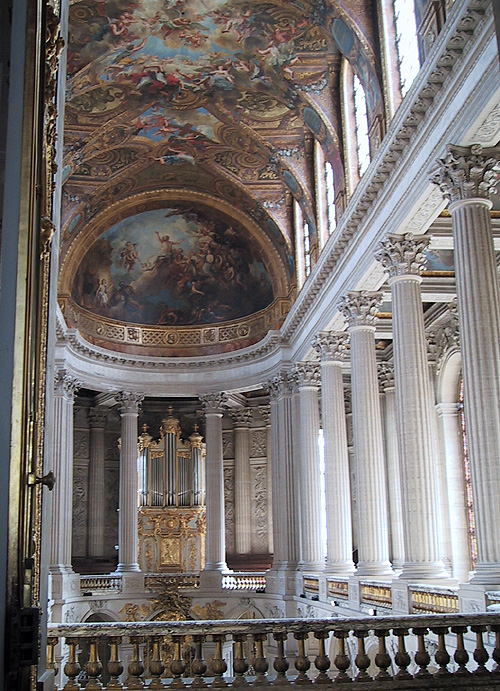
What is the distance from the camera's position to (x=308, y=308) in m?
25.5

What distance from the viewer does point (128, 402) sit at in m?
30.9

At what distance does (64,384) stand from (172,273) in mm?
7049

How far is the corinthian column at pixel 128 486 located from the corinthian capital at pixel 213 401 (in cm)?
239

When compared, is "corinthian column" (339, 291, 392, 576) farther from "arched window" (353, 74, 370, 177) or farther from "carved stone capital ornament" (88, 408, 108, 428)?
"carved stone capital ornament" (88, 408, 108, 428)

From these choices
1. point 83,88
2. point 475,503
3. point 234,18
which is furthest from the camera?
point 83,88

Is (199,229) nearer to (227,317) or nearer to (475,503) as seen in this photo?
(227,317)

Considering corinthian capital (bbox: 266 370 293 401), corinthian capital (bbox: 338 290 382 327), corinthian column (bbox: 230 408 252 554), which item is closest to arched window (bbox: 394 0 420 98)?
corinthian capital (bbox: 338 290 382 327)

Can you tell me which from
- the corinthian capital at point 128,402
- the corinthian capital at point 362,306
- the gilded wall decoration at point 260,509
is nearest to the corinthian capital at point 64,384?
the corinthian capital at point 128,402

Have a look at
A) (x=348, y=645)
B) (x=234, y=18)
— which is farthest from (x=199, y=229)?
(x=348, y=645)

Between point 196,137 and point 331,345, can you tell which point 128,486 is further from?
point 196,137

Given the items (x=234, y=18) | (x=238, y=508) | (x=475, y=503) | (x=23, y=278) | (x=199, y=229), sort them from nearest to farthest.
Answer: (x=23, y=278), (x=475, y=503), (x=234, y=18), (x=199, y=229), (x=238, y=508)

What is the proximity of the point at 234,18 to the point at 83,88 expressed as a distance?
456 centimetres

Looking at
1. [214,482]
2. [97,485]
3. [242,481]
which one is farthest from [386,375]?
[97,485]

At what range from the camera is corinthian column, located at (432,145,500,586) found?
41.8ft
